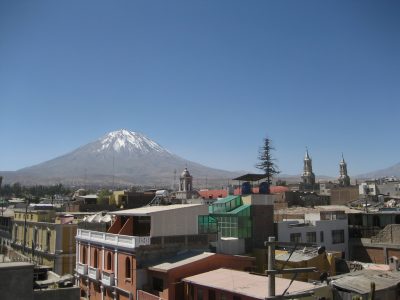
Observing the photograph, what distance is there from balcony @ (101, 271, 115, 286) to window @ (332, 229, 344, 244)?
1919 cm

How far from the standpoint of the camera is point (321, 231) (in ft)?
124

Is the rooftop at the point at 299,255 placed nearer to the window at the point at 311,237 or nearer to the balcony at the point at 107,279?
the window at the point at 311,237

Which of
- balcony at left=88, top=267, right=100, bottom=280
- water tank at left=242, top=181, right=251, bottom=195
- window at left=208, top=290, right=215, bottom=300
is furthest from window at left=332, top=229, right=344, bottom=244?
balcony at left=88, top=267, right=100, bottom=280

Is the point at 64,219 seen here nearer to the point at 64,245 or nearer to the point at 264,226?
the point at 64,245

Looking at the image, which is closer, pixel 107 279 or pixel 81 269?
pixel 107 279

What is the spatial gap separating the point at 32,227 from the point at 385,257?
35750 mm

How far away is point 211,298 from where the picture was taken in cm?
2300

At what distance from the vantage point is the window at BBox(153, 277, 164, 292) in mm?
25767

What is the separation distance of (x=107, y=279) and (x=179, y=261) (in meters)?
6.22

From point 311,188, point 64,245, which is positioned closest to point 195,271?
point 64,245

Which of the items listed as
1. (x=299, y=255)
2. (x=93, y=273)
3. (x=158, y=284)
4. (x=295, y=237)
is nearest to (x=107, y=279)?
(x=93, y=273)

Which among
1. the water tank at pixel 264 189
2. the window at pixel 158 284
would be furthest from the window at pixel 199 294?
the water tank at pixel 264 189

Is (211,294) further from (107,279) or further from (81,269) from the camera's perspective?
(81,269)

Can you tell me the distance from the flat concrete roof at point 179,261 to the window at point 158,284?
2.51ft
